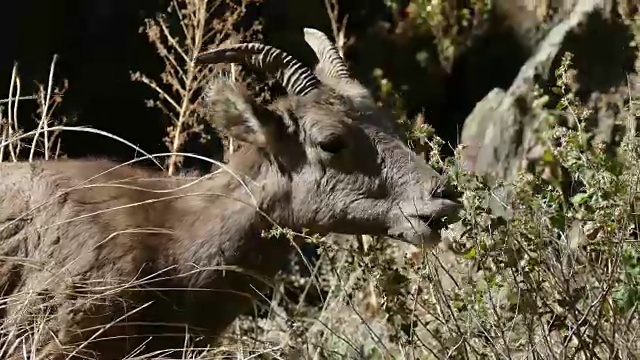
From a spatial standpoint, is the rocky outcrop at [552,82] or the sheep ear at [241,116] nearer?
the sheep ear at [241,116]

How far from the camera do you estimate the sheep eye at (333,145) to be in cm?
461

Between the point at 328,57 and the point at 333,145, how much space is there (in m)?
0.74

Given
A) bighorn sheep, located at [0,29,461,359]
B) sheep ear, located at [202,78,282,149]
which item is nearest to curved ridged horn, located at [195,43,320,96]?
bighorn sheep, located at [0,29,461,359]

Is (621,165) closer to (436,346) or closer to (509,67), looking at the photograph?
(436,346)

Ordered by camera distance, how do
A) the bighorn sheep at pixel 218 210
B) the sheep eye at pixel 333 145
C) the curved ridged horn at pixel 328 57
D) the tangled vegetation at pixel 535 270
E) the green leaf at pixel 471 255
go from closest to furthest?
the tangled vegetation at pixel 535 270
the green leaf at pixel 471 255
the bighorn sheep at pixel 218 210
the sheep eye at pixel 333 145
the curved ridged horn at pixel 328 57

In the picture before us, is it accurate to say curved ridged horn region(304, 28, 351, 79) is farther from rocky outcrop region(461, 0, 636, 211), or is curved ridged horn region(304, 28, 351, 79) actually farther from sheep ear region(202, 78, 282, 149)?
rocky outcrop region(461, 0, 636, 211)

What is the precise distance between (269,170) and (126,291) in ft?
2.99

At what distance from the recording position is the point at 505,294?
13.4 feet

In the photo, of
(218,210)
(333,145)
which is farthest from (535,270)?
(218,210)

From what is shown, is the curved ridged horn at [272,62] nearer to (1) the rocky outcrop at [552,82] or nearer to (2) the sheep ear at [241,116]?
(2) the sheep ear at [241,116]

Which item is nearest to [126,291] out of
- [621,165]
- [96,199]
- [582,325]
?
[96,199]

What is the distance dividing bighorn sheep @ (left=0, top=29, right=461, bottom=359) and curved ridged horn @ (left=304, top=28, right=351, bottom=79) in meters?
0.17

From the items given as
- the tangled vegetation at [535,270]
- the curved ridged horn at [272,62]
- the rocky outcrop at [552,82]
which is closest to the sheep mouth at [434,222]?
the tangled vegetation at [535,270]

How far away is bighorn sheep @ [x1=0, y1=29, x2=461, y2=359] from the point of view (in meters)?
4.26
